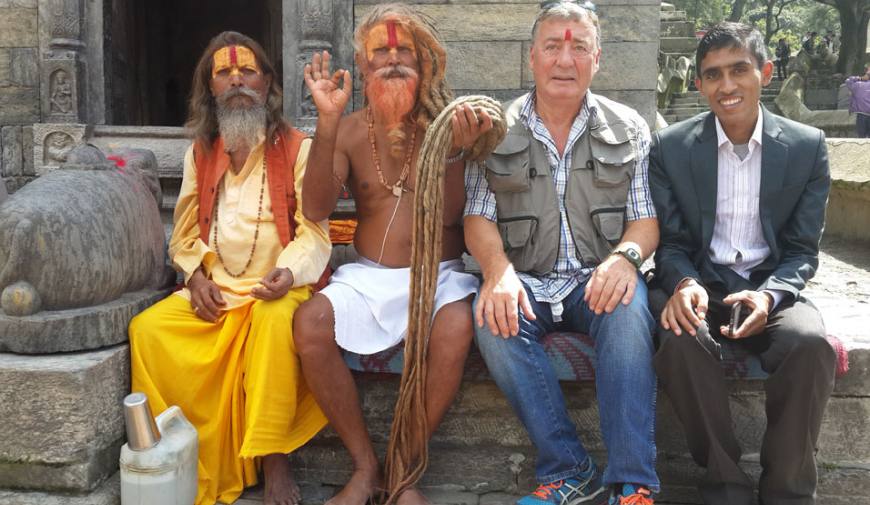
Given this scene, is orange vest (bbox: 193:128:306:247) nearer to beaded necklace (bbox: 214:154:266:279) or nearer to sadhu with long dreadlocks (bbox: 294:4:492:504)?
beaded necklace (bbox: 214:154:266:279)

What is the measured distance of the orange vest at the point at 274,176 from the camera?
3.06 metres

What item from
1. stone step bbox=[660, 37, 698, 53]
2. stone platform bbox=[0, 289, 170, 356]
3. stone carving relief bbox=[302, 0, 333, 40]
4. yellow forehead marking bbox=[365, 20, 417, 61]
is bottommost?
stone platform bbox=[0, 289, 170, 356]

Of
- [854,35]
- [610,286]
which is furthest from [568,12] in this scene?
[854,35]

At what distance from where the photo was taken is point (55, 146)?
16.2ft

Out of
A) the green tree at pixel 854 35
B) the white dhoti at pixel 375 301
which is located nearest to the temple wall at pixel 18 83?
the white dhoti at pixel 375 301

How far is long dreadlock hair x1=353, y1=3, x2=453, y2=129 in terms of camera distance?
292cm

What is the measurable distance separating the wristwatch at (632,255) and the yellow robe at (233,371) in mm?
1137

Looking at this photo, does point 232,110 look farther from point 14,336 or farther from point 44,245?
point 14,336

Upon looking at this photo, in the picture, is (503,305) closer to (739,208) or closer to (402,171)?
(402,171)

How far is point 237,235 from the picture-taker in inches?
120

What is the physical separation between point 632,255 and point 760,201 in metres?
0.54

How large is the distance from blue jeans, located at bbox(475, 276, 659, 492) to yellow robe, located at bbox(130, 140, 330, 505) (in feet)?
2.31

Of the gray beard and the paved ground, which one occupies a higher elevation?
the gray beard

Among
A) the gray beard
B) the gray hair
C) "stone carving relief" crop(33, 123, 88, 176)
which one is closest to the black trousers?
the gray hair
